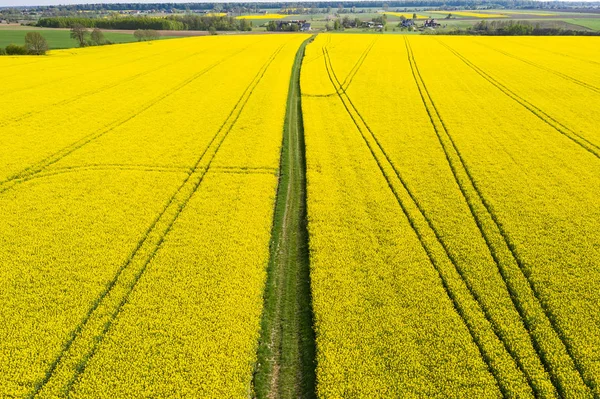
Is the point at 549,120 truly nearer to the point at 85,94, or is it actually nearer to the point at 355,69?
the point at 355,69

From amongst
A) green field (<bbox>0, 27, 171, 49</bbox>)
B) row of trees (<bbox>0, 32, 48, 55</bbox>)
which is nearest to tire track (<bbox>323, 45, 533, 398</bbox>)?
row of trees (<bbox>0, 32, 48, 55</bbox>)

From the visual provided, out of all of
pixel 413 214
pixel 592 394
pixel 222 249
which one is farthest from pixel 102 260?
pixel 592 394

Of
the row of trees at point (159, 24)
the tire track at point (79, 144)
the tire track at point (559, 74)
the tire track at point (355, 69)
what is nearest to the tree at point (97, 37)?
the row of trees at point (159, 24)

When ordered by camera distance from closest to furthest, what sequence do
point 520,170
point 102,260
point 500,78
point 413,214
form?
1. point 102,260
2. point 413,214
3. point 520,170
4. point 500,78

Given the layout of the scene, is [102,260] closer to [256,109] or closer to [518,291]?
[518,291]

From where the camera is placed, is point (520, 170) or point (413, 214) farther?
point (520, 170)

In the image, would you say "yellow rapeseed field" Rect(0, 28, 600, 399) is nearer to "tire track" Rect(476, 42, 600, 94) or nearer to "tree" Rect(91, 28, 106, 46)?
"tire track" Rect(476, 42, 600, 94)

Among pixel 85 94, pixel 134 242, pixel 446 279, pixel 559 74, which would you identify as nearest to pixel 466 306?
pixel 446 279
